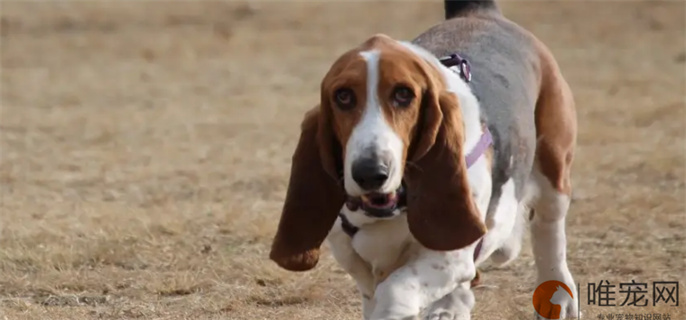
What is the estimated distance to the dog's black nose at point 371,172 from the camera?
4.43 meters

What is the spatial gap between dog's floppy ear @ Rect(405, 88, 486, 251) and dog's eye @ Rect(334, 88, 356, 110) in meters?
0.25

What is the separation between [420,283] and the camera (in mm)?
4926

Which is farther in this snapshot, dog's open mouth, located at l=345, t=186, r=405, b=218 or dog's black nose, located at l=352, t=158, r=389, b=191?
dog's open mouth, located at l=345, t=186, r=405, b=218

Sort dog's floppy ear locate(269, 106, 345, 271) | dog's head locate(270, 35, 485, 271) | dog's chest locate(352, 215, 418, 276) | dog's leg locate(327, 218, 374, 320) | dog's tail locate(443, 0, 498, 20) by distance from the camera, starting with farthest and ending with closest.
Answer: dog's tail locate(443, 0, 498, 20)
dog's leg locate(327, 218, 374, 320)
dog's chest locate(352, 215, 418, 276)
dog's floppy ear locate(269, 106, 345, 271)
dog's head locate(270, 35, 485, 271)

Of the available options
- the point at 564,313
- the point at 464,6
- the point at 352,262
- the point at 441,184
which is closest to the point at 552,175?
the point at 564,313

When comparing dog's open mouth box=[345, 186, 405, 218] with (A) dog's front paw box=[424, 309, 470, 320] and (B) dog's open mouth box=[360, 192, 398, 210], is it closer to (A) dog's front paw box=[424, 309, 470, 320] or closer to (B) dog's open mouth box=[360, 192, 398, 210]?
(B) dog's open mouth box=[360, 192, 398, 210]

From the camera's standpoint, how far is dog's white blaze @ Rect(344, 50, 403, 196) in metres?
4.47

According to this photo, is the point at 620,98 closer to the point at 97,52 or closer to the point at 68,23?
the point at 97,52

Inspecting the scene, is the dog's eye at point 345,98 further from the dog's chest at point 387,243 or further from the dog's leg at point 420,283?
the dog's leg at point 420,283

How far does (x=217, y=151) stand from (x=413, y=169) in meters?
6.86

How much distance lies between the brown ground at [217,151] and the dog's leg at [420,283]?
1564 millimetres

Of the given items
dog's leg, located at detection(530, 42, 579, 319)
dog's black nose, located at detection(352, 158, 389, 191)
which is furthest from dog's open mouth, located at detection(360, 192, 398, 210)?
dog's leg, located at detection(530, 42, 579, 319)

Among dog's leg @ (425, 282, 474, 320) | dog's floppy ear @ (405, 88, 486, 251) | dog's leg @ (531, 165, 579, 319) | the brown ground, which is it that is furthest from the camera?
the brown ground

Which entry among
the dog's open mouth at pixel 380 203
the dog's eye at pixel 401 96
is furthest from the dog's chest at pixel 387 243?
the dog's eye at pixel 401 96
